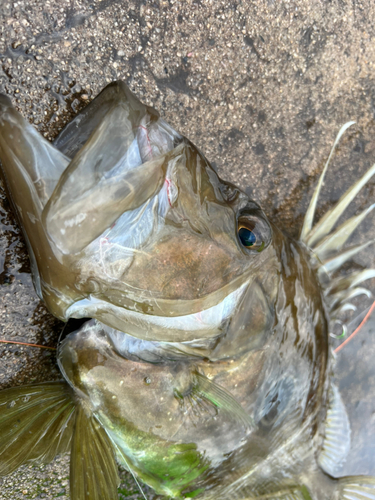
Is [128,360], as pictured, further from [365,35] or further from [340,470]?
[365,35]

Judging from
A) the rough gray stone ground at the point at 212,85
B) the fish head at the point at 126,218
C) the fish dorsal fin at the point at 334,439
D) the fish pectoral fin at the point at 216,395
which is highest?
the rough gray stone ground at the point at 212,85

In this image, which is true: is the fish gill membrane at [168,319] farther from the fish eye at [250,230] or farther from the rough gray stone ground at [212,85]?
the rough gray stone ground at [212,85]

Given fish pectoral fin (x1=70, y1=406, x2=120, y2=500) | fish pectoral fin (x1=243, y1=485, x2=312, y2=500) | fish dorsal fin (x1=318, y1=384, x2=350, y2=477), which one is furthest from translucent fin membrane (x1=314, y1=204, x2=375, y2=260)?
fish pectoral fin (x1=70, y1=406, x2=120, y2=500)

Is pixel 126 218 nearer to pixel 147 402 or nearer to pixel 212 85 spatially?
pixel 147 402

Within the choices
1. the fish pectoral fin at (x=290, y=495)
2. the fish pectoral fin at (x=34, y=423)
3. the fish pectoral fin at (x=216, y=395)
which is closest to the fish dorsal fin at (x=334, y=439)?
the fish pectoral fin at (x=290, y=495)

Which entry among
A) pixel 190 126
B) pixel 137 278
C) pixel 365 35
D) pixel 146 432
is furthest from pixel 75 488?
pixel 365 35

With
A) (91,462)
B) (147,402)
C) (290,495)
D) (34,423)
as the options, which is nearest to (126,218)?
(147,402)
